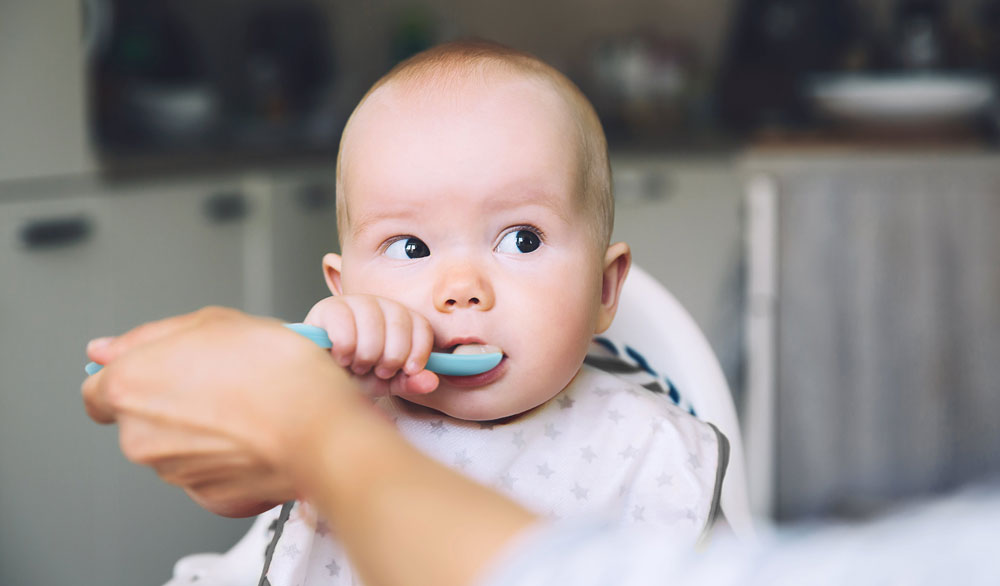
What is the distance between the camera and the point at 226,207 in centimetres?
185

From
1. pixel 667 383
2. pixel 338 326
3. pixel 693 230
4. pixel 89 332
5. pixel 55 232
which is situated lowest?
pixel 693 230

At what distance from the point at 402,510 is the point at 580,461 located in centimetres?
43

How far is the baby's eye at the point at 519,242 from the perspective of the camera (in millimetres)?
623

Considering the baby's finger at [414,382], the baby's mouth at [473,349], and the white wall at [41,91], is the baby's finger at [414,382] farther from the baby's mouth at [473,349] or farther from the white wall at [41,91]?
the white wall at [41,91]

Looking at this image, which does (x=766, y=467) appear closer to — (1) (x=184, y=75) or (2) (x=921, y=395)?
(2) (x=921, y=395)

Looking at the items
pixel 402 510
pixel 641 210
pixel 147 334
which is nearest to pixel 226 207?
pixel 641 210

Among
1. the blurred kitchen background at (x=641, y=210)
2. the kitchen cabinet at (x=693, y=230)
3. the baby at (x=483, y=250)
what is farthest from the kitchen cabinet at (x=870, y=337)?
the baby at (x=483, y=250)

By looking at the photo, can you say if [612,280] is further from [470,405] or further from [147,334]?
[147,334]

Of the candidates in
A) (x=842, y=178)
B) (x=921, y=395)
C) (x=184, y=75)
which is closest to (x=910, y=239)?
(x=842, y=178)

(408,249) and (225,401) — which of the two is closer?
(225,401)

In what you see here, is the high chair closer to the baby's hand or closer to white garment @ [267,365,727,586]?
white garment @ [267,365,727,586]

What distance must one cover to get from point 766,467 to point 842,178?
560 mm

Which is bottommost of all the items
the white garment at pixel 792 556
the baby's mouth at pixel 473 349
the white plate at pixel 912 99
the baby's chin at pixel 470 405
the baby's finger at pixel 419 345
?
the white plate at pixel 912 99

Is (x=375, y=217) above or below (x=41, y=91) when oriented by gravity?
above
